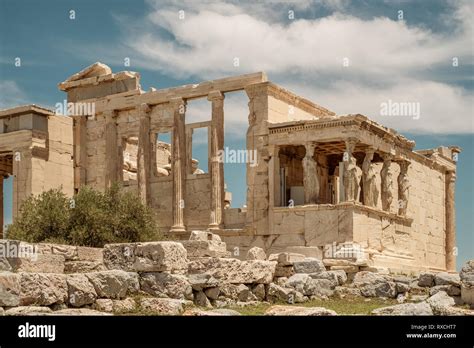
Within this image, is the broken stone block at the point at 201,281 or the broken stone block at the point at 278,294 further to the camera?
the broken stone block at the point at 278,294

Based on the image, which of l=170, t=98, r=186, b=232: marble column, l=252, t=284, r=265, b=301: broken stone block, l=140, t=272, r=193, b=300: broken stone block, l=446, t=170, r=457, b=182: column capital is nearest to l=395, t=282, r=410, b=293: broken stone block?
l=252, t=284, r=265, b=301: broken stone block

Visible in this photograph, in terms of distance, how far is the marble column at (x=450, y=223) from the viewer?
3125 centimetres

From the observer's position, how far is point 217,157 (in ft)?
84.9

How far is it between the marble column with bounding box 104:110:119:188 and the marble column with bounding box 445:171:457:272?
491 inches

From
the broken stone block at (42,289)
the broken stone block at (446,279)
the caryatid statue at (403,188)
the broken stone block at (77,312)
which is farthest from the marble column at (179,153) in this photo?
the broken stone block at (77,312)

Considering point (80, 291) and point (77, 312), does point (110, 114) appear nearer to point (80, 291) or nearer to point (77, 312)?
point (80, 291)

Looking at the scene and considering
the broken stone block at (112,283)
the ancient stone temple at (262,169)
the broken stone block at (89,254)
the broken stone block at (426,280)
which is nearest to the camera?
the broken stone block at (112,283)

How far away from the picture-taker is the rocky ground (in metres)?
10.7

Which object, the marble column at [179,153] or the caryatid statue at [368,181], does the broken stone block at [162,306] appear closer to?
the caryatid statue at [368,181]

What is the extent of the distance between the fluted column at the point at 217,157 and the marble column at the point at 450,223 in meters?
10.0

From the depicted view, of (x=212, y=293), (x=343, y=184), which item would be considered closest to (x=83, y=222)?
(x=343, y=184)

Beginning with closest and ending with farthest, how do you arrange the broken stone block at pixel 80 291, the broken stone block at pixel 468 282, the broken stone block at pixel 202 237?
the broken stone block at pixel 80 291 → the broken stone block at pixel 468 282 → the broken stone block at pixel 202 237
